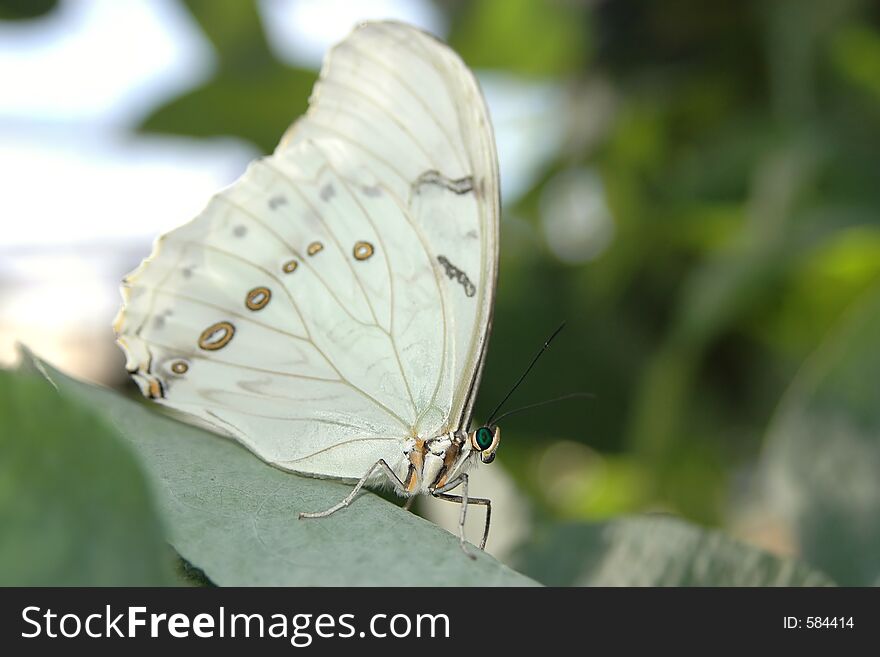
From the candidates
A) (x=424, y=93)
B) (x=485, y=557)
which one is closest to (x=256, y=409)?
(x=424, y=93)

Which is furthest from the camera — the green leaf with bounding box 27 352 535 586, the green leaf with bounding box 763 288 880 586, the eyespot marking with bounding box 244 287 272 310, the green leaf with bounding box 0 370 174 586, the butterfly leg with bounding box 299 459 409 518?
the eyespot marking with bounding box 244 287 272 310

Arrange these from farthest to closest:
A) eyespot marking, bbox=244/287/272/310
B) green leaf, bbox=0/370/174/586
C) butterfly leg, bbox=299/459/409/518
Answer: eyespot marking, bbox=244/287/272/310, butterfly leg, bbox=299/459/409/518, green leaf, bbox=0/370/174/586

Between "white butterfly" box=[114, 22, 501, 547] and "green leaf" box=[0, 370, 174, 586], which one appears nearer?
"green leaf" box=[0, 370, 174, 586]

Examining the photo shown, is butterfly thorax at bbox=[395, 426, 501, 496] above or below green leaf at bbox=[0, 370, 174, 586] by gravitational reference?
above

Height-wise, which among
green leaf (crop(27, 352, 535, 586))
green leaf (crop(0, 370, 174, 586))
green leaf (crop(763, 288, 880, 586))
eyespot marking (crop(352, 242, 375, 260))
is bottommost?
green leaf (crop(0, 370, 174, 586))

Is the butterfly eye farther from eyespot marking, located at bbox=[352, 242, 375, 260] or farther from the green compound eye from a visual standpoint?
eyespot marking, located at bbox=[352, 242, 375, 260]

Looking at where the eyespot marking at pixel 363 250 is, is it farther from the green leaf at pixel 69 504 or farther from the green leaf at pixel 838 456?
the green leaf at pixel 69 504

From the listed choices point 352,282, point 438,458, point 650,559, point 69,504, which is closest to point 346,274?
point 352,282

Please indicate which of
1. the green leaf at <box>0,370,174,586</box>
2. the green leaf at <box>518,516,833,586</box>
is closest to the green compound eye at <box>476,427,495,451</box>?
the green leaf at <box>518,516,833,586</box>
